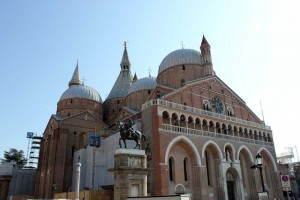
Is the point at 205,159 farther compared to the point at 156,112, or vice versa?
the point at 205,159

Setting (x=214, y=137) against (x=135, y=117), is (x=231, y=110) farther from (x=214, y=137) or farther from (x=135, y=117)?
(x=135, y=117)

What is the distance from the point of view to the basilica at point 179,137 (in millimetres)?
27230

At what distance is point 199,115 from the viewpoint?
30.7m

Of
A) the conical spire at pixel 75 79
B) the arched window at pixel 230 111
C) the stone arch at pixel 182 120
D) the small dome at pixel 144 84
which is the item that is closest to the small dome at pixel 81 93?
the conical spire at pixel 75 79

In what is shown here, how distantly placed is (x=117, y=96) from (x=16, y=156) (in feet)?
79.9

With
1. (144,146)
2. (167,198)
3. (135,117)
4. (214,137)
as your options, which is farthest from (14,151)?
(167,198)

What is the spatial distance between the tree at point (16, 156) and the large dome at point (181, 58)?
3382 cm

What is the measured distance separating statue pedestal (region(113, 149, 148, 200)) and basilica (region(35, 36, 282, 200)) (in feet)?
29.3

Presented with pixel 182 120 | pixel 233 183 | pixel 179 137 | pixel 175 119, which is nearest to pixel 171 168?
pixel 179 137

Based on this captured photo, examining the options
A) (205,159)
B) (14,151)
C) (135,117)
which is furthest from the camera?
(14,151)

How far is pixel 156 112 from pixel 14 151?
40261 mm

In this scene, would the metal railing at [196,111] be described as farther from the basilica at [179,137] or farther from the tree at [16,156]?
the tree at [16,156]

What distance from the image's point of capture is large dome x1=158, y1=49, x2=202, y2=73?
3947 centimetres

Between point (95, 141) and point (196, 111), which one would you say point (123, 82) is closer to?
point (95, 141)
